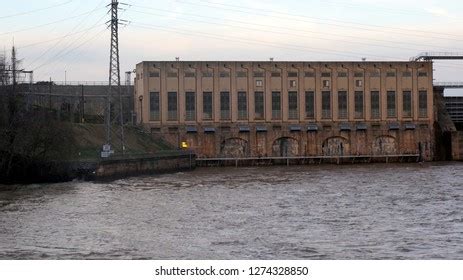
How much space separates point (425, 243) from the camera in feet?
66.9

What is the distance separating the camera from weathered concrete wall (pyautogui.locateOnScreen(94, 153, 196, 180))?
48606 mm

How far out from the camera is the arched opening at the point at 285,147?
7456cm

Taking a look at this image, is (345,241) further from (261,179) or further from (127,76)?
(127,76)

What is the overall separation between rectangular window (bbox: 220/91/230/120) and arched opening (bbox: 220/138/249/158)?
7.69 ft

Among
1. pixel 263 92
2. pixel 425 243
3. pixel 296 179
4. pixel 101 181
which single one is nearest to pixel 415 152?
pixel 263 92

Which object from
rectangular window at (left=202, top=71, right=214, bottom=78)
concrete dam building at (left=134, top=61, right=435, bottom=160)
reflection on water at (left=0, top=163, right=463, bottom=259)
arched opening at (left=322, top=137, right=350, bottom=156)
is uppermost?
rectangular window at (left=202, top=71, right=214, bottom=78)

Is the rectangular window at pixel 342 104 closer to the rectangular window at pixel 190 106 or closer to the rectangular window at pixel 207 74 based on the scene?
the rectangular window at pixel 207 74

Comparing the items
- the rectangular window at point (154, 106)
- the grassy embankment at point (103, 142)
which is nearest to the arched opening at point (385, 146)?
the grassy embankment at point (103, 142)

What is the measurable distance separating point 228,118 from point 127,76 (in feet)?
49.1

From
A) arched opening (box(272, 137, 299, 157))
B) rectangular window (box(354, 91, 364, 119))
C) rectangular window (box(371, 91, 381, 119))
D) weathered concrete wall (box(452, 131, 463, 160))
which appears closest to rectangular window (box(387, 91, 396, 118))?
rectangular window (box(371, 91, 381, 119))

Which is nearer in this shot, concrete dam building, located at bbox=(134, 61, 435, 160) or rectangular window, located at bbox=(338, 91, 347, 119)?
concrete dam building, located at bbox=(134, 61, 435, 160)

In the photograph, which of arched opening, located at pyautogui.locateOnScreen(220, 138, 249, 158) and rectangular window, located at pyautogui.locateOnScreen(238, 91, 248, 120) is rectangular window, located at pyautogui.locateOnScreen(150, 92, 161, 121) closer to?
arched opening, located at pyautogui.locateOnScreen(220, 138, 249, 158)

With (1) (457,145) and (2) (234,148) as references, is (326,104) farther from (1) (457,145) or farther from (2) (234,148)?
(1) (457,145)

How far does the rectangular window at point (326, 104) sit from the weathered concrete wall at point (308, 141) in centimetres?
116
